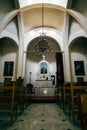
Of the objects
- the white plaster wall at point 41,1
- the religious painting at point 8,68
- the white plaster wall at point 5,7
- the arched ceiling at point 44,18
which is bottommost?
the religious painting at point 8,68

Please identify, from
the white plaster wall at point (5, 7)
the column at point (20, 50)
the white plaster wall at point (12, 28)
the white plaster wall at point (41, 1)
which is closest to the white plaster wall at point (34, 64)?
the column at point (20, 50)

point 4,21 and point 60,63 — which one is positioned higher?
point 4,21

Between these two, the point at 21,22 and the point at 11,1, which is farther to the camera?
the point at 21,22

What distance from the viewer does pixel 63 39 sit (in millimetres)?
11070

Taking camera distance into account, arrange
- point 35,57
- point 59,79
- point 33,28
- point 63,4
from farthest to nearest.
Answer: point 35,57
point 33,28
point 59,79
point 63,4

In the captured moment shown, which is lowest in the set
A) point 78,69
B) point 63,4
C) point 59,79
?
point 59,79

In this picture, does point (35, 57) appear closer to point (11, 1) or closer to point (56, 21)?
point (56, 21)

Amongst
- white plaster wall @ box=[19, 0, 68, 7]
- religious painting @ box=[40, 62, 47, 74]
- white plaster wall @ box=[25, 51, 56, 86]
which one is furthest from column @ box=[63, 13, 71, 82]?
religious painting @ box=[40, 62, 47, 74]

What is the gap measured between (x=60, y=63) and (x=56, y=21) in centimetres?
407

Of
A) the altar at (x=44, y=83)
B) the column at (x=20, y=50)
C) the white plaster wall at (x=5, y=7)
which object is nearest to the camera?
the white plaster wall at (x=5, y=7)

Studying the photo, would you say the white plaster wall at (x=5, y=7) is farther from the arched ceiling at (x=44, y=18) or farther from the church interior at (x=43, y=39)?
the arched ceiling at (x=44, y=18)

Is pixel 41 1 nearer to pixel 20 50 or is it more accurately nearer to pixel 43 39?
pixel 43 39

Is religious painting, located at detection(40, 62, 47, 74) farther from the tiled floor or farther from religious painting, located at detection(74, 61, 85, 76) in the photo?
the tiled floor

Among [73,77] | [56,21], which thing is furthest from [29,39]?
[73,77]
